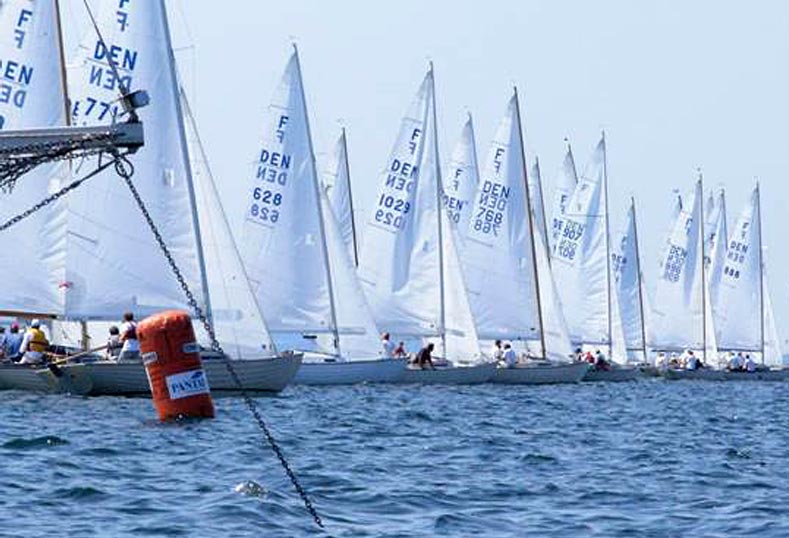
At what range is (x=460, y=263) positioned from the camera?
5603 cm

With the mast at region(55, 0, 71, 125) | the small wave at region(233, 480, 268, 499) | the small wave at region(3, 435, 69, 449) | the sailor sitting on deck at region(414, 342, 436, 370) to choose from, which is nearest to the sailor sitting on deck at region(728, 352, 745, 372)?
the sailor sitting on deck at region(414, 342, 436, 370)

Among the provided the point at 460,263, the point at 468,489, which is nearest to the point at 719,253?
the point at 460,263

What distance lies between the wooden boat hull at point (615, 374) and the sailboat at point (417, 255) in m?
9.12

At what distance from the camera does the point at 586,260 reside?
6894cm

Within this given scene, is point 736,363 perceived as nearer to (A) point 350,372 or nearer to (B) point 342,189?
(B) point 342,189

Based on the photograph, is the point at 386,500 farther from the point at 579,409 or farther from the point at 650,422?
the point at 579,409

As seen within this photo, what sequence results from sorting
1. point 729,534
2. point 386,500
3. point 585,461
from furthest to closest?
point 585,461 → point 386,500 → point 729,534

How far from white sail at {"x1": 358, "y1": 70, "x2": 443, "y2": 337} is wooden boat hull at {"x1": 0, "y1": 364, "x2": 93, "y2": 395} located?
743 inches

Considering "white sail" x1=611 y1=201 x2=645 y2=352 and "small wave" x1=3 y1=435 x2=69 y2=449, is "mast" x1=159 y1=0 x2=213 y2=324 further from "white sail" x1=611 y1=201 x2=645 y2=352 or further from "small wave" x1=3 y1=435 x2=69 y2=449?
"white sail" x1=611 y1=201 x2=645 y2=352

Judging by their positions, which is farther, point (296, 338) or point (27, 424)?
point (296, 338)

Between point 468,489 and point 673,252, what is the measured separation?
197 ft

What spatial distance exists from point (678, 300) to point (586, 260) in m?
11.0

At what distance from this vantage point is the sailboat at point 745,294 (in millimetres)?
78938

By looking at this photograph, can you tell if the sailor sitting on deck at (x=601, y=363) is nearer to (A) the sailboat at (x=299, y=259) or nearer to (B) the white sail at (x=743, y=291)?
(B) the white sail at (x=743, y=291)
